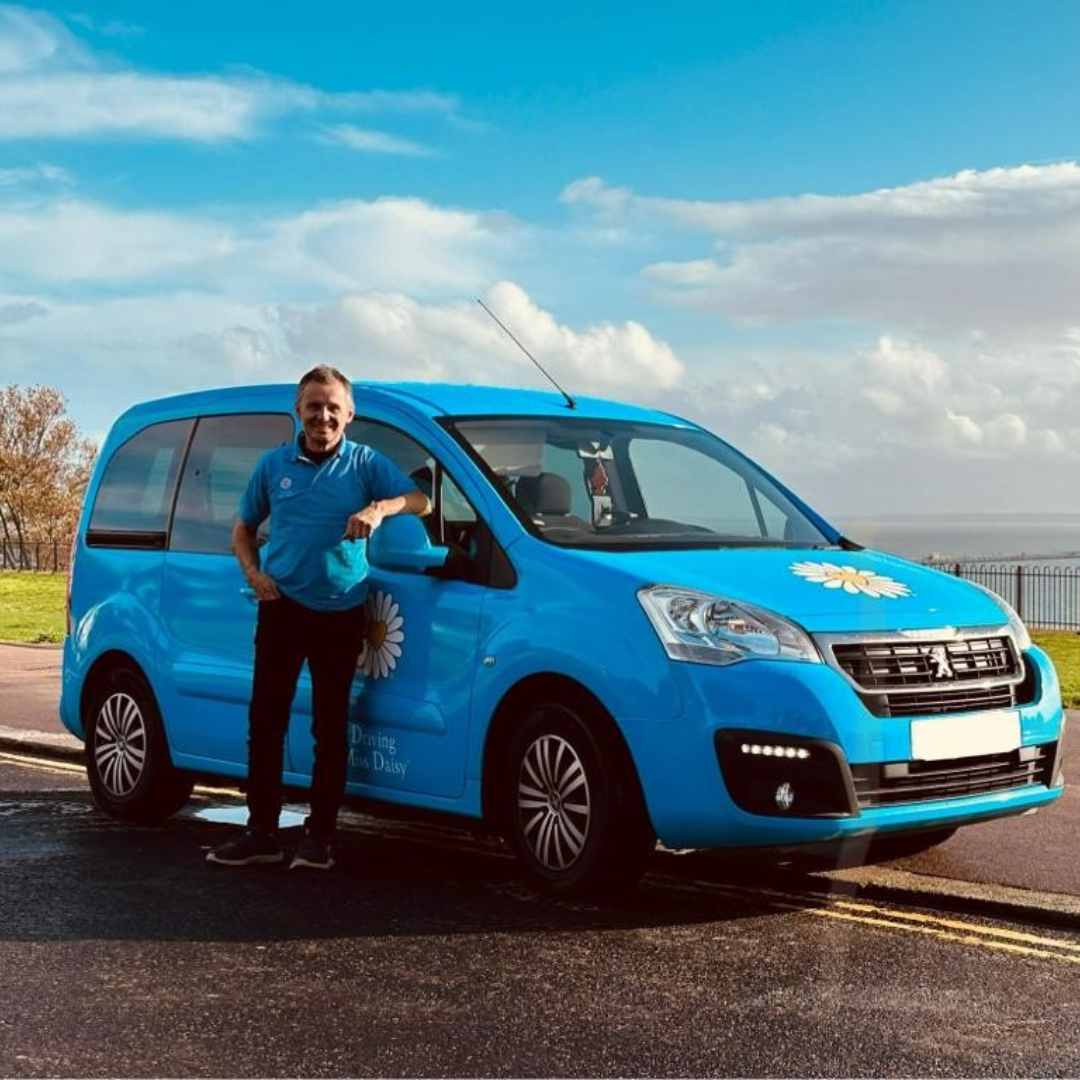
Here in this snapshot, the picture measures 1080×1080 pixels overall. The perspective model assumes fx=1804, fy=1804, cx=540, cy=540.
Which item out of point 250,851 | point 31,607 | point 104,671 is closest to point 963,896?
point 250,851

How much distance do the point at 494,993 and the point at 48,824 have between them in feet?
12.6

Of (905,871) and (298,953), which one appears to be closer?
(298,953)

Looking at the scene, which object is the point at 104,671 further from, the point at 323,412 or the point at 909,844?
the point at 909,844

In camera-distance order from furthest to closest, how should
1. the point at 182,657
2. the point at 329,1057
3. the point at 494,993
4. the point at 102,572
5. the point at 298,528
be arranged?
the point at 102,572 < the point at 182,657 < the point at 298,528 < the point at 494,993 < the point at 329,1057

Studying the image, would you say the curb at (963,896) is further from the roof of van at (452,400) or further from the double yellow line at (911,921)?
the roof of van at (452,400)

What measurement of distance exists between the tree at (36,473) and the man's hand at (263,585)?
50.9m

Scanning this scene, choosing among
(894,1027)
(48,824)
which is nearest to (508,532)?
(894,1027)

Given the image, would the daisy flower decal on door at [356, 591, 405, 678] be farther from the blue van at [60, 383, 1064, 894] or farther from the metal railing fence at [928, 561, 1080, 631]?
the metal railing fence at [928, 561, 1080, 631]

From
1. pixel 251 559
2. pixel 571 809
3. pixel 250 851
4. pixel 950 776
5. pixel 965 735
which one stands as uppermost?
pixel 251 559

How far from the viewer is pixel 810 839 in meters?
6.05

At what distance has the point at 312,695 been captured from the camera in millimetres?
7164

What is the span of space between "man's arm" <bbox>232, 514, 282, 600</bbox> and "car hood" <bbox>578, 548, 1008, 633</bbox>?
1.44 metres

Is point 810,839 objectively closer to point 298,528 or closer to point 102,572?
point 298,528

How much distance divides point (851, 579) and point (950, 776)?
0.78m
